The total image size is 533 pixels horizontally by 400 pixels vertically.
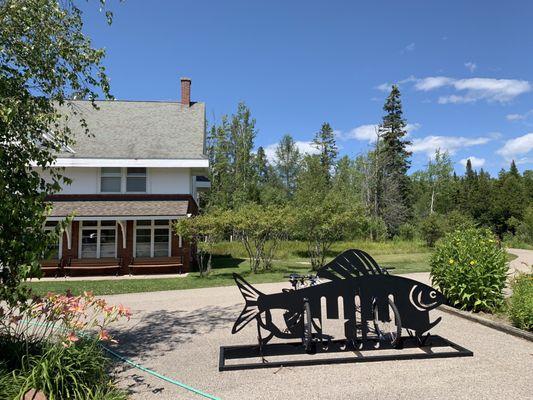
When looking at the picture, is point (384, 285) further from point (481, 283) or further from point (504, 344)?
point (481, 283)

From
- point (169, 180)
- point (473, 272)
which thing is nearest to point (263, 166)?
point (169, 180)

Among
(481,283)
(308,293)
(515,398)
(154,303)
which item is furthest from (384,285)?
(154,303)

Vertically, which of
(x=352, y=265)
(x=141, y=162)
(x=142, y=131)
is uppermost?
(x=142, y=131)

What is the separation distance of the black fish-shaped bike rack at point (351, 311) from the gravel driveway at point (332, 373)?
0.33 metres

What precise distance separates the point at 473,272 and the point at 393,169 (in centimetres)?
4086

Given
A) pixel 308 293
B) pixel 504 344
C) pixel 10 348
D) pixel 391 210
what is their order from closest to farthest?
pixel 10 348
pixel 308 293
pixel 504 344
pixel 391 210

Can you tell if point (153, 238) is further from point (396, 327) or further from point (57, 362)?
point (57, 362)

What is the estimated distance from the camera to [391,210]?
42.4 metres

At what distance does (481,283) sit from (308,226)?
9.64 metres

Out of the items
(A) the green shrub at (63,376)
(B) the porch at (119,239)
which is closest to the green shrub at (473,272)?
(A) the green shrub at (63,376)

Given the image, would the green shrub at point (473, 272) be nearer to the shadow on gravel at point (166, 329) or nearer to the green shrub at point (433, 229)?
the shadow on gravel at point (166, 329)

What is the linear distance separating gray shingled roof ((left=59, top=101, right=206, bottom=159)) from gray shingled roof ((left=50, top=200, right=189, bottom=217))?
7.35ft

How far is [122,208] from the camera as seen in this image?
61.7 ft

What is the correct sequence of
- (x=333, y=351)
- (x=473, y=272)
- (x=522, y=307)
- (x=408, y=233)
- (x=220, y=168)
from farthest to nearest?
(x=220, y=168) < (x=408, y=233) < (x=473, y=272) < (x=522, y=307) < (x=333, y=351)
